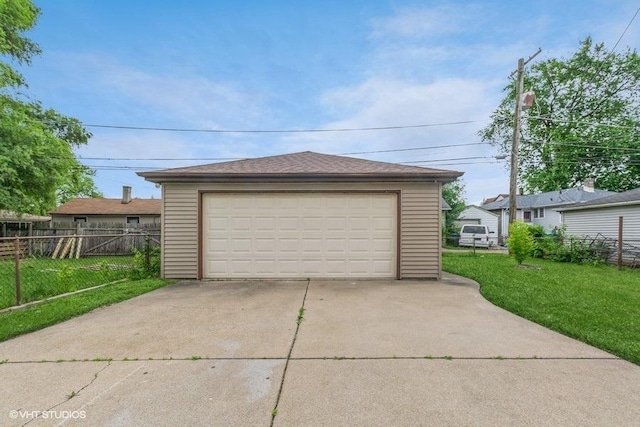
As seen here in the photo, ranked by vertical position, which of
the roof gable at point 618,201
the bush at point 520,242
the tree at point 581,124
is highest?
the tree at point 581,124

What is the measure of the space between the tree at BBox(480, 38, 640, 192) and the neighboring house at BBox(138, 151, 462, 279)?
69.5 ft

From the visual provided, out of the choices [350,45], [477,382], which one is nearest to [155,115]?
[350,45]

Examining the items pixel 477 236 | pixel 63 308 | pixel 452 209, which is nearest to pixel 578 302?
pixel 63 308

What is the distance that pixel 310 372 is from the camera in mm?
2754

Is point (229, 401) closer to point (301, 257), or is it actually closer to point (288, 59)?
point (301, 257)

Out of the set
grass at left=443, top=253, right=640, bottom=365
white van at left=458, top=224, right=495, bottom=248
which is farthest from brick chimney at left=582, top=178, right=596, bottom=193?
grass at left=443, top=253, right=640, bottom=365

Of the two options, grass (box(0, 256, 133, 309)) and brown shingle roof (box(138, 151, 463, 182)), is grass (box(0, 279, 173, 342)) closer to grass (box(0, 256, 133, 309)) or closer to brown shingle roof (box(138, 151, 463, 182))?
grass (box(0, 256, 133, 309))

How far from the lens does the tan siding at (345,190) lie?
722 centimetres

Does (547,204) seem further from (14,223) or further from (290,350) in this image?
(14,223)

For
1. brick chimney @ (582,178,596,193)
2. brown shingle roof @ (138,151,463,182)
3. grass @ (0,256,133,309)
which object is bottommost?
grass @ (0,256,133,309)

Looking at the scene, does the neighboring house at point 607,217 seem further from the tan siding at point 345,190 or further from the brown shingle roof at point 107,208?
the brown shingle roof at point 107,208

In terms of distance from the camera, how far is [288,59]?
45.9 feet

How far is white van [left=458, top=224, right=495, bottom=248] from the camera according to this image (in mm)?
19266

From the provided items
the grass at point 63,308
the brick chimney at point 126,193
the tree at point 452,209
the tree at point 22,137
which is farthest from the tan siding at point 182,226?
the tree at point 452,209
